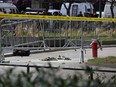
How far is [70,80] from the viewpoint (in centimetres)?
363

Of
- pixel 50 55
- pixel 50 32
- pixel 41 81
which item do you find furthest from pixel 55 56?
pixel 41 81

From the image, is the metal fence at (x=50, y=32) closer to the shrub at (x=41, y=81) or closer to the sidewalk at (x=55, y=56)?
the sidewalk at (x=55, y=56)

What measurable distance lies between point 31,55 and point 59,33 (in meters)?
1.46

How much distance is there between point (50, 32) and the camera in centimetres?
1714

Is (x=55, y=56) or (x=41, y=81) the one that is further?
(x=55, y=56)

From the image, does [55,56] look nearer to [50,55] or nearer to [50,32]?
[50,55]

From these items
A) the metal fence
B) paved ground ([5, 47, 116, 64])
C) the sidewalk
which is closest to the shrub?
the sidewalk

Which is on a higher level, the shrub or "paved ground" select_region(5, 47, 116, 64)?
the shrub

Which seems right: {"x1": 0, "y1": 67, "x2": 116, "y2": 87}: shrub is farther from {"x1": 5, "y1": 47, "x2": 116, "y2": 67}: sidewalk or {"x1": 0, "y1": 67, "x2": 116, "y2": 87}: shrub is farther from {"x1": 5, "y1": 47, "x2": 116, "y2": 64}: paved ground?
{"x1": 5, "y1": 47, "x2": 116, "y2": 64}: paved ground

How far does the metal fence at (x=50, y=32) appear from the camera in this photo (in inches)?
642

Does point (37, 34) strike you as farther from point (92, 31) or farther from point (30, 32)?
point (92, 31)

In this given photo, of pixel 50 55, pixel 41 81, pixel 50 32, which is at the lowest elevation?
pixel 50 55

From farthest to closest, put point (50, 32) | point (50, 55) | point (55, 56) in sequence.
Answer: point (50, 55) < point (50, 32) < point (55, 56)

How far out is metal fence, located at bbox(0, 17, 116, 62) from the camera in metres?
16.3
